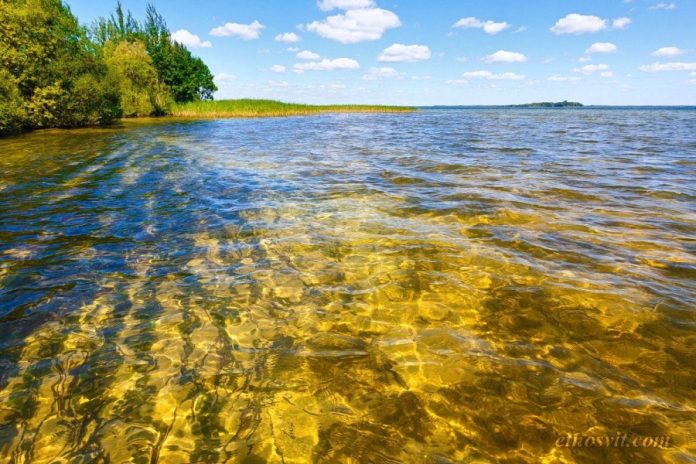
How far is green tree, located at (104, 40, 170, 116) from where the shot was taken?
4241 cm

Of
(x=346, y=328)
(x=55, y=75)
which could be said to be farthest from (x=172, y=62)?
(x=346, y=328)

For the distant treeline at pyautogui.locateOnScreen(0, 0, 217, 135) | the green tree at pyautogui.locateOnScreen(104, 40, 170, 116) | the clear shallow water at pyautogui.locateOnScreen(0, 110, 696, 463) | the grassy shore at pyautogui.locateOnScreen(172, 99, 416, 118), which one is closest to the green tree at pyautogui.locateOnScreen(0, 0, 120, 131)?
the distant treeline at pyautogui.locateOnScreen(0, 0, 217, 135)

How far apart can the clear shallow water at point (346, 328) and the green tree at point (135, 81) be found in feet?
135

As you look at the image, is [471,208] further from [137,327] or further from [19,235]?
[19,235]

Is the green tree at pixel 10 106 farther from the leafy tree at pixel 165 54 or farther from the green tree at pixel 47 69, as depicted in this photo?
the leafy tree at pixel 165 54

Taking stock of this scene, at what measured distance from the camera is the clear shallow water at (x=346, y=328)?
113 inches

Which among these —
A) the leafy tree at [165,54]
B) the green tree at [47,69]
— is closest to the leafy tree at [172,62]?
the leafy tree at [165,54]

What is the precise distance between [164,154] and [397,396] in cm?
1850

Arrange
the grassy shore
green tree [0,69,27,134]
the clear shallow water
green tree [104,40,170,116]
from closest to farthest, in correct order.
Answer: the clear shallow water → green tree [0,69,27,134] → green tree [104,40,170,116] → the grassy shore

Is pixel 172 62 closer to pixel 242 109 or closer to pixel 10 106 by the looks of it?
pixel 242 109

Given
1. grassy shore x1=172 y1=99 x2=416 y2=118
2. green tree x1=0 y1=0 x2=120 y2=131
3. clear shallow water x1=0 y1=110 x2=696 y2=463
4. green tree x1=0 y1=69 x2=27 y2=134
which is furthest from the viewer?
grassy shore x1=172 y1=99 x2=416 y2=118

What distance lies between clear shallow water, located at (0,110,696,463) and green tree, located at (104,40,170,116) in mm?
41150

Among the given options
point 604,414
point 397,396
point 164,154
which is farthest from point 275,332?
point 164,154

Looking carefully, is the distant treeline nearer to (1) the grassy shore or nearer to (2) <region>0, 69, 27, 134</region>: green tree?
(2) <region>0, 69, 27, 134</region>: green tree
